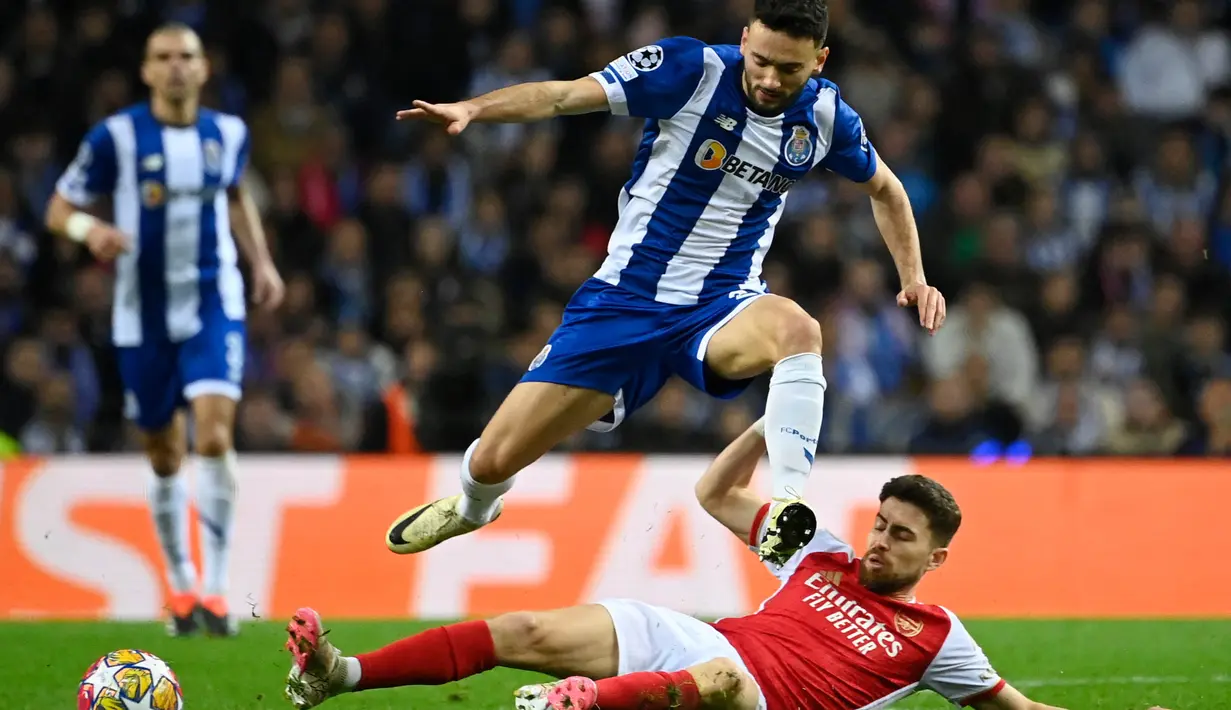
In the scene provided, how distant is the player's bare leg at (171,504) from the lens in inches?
336

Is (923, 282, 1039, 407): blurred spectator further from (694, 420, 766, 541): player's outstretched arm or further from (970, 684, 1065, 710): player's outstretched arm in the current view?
(970, 684, 1065, 710): player's outstretched arm

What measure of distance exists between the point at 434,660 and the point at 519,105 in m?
1.79

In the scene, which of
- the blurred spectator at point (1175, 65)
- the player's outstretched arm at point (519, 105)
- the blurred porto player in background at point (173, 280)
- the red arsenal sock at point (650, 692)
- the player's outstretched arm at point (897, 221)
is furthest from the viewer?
the blurred spectator at point (1175, 65)

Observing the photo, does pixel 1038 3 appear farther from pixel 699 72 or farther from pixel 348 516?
pixel 699 72

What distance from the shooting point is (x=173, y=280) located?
8.50 m

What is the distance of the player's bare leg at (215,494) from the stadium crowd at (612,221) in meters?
2.95

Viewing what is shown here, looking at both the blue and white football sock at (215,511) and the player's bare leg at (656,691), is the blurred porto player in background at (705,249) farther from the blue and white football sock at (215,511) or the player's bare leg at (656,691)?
the blue and white football sock at (215,511)

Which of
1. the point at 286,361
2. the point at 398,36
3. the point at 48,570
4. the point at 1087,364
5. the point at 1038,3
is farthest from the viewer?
the point at 1038,3

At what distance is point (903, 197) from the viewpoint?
6.33 meters

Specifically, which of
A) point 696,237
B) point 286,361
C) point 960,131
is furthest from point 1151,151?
point 696,237

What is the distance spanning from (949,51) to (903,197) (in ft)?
28.8

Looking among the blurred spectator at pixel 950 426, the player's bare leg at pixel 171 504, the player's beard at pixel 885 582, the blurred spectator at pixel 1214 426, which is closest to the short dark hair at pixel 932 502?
the player's beard at pixel 885 582

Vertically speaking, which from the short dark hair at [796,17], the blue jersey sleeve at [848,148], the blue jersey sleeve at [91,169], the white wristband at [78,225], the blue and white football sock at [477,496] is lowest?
the blue and white football sock at [477,496]

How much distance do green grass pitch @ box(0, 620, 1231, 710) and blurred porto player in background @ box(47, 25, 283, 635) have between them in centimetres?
63
